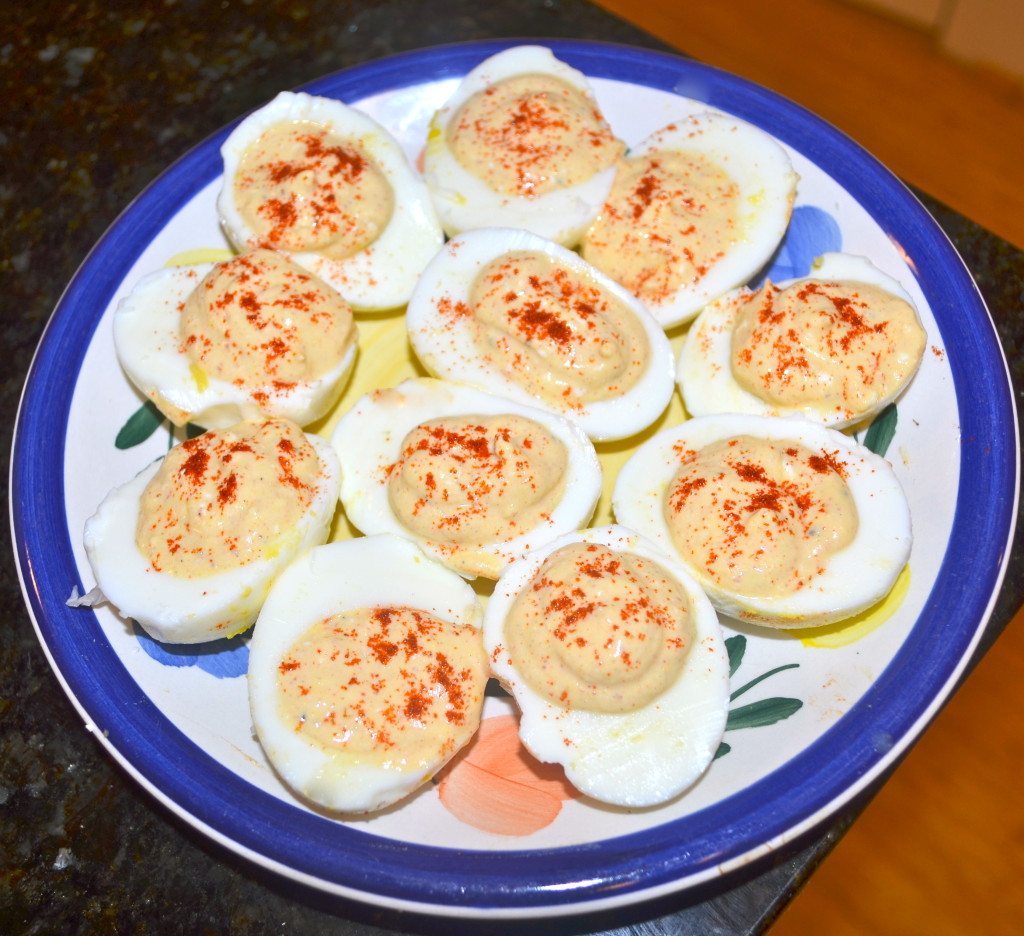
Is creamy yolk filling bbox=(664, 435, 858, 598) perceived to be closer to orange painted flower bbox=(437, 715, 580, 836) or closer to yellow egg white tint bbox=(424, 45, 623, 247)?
orange painted flower bbox=(437, 715, 580, 836)

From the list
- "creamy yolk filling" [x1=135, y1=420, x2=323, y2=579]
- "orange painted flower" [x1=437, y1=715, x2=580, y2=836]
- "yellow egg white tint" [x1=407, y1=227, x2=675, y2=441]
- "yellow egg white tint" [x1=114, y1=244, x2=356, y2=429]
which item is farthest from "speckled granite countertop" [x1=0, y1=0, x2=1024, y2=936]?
"yellow egg white tint" [x1=407, y1=227, x2=675, y2=441]

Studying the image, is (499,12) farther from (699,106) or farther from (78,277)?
(78,277)

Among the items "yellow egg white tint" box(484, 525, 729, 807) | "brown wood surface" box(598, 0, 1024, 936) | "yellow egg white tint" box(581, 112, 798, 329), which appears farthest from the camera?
"brown wood surface" box(598, 0, 1024, 936)

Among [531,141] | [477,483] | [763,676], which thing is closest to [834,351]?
[763,676]

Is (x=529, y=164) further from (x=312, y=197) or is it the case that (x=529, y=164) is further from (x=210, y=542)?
(x=210, y=542)

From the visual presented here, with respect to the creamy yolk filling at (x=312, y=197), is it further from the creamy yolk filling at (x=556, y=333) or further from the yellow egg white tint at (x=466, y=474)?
the yellow egg white tint at (x=466, y=474)
